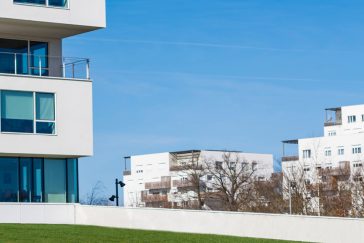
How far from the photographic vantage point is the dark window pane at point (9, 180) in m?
45.8

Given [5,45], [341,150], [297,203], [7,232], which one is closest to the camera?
[7,232]

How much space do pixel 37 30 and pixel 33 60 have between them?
1.37m

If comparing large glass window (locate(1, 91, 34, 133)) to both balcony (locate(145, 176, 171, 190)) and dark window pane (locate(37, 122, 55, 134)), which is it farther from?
balcony (locate(145, 176, 171, 190))

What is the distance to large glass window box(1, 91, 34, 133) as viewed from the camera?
4538 centimetres

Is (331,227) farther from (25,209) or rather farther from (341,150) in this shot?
(341,150)

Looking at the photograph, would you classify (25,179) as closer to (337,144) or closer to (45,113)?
(45,113)

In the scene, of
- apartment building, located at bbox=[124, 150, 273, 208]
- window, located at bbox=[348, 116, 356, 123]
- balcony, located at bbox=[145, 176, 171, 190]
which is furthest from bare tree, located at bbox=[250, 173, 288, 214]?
balcony, located at bbox=[145, 176, 171, 190]

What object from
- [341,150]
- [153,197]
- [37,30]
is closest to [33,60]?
[37,30]

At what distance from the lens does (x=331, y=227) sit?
4319 cm

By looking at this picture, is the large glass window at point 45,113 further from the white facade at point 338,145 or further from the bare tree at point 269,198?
the white facade at point 338,145

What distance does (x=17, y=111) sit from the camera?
150 feet

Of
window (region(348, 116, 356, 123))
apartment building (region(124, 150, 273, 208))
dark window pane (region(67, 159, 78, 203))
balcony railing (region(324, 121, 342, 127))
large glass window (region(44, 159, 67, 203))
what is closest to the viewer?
large glass window (region(44, 159, 67, 203))

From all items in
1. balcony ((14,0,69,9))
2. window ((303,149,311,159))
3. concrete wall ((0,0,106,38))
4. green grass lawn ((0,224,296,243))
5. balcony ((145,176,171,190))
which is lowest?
green grass lawn ((0,224,296,243))

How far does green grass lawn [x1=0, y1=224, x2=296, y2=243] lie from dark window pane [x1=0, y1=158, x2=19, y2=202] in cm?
425
